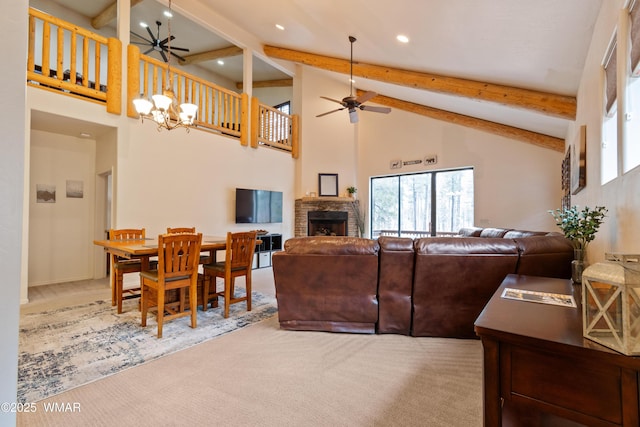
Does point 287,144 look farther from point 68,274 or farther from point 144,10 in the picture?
point 68,274

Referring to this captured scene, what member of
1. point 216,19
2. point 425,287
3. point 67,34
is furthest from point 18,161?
point 67,34

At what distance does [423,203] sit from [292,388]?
6254mm

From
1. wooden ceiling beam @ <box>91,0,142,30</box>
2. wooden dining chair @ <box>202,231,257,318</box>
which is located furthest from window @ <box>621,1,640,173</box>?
wooden ceiling beam @ <box>91,0,142,30</box>

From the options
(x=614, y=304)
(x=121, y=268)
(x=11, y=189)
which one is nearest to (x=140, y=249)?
(x=121, y=268)

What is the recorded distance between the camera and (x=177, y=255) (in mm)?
2824

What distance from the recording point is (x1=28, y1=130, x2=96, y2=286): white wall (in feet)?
15.1

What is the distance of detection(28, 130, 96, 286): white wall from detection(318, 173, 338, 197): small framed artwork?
4.80m

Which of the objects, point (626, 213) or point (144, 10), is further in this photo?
point (144, 10)

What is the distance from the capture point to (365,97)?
4840mm

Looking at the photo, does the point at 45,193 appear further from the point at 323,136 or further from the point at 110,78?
the point at 323,136

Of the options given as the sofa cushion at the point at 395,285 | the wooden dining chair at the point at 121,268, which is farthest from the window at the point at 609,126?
the wooden dining chair at the point at 121,268

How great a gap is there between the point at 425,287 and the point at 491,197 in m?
4.55

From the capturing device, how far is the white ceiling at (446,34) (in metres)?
2.71

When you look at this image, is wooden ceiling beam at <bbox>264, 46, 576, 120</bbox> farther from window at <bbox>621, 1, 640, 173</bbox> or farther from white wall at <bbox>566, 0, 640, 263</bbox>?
window at <bbox>621, 1, 640, 173</bbox>
